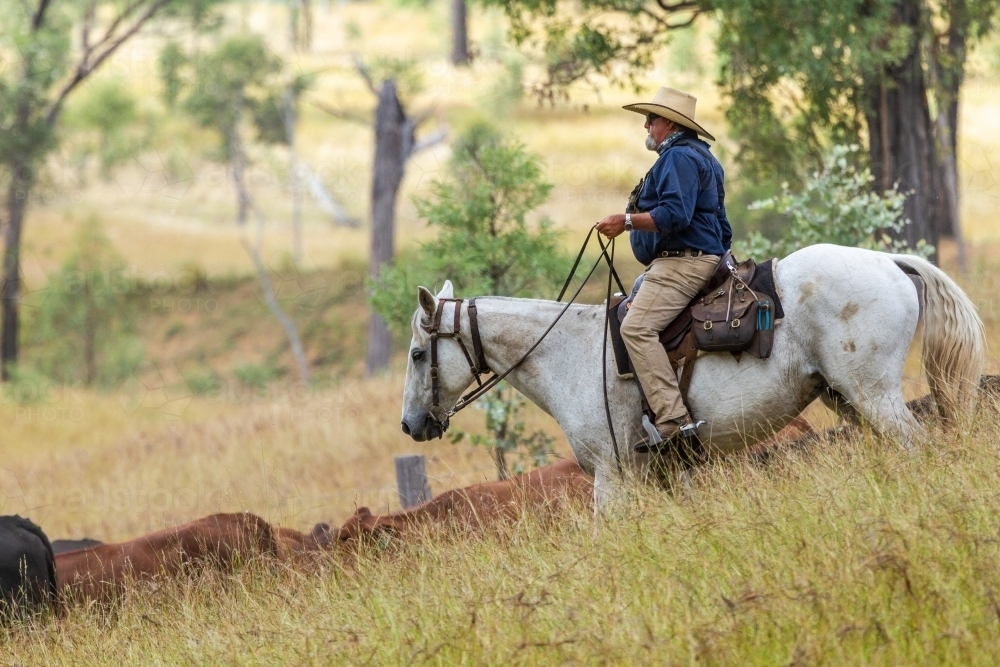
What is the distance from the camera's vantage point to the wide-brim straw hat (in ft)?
21.9

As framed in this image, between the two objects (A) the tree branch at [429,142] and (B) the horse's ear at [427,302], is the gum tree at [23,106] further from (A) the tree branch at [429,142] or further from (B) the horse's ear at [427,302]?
(B) the horse's ear at [427,302]

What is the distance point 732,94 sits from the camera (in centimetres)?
1383

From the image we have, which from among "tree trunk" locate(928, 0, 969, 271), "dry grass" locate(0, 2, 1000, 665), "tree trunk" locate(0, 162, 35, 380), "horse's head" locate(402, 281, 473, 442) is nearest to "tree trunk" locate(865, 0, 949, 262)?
"tree trunk" locate(928, 0, 969, 271)

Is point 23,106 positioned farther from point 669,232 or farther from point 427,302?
point 669,232

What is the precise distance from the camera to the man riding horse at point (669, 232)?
656cm

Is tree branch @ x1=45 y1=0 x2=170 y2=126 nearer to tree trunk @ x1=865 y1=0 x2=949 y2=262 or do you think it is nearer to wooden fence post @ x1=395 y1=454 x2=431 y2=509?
tree trunk @ x1=865 y1=0 x2=949 y2=262

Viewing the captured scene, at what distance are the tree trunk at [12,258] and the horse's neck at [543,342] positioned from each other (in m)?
24.2

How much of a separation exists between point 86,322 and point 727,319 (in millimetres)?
27016

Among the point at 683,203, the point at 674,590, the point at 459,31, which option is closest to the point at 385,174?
the point at 683,203

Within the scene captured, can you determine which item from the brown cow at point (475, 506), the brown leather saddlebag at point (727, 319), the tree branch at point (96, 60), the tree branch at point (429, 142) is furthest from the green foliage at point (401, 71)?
the brown leather saddlebag at point (727, 319)

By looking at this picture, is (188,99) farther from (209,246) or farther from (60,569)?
(60,569)

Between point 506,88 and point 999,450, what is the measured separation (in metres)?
35.3

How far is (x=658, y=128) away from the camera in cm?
683

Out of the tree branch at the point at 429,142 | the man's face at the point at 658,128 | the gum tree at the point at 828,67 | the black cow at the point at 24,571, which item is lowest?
the black cow at the point at 24,571
